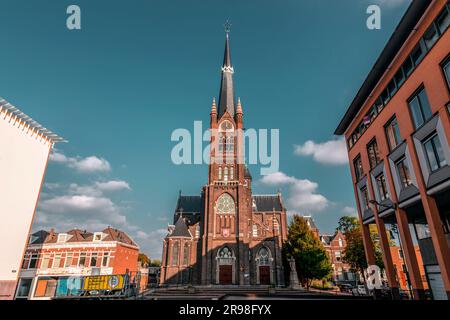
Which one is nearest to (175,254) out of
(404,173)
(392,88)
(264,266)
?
(264,266)

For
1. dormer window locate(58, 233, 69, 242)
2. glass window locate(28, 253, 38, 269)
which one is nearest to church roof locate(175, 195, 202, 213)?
dormer window locate(58, 233, 69, 242)

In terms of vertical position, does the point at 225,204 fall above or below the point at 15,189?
above

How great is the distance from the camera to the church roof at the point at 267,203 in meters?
61.7

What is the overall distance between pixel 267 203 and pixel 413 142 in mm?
48516

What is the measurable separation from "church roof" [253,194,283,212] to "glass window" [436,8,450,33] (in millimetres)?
50593

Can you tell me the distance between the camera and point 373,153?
2222 cm

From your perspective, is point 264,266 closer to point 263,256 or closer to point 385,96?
point 263,256

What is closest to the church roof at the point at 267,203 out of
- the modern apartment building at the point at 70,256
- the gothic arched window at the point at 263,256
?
the gothic arched window at the point at 263,256

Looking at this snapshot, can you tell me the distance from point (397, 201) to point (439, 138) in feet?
19.2

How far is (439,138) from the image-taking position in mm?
13836

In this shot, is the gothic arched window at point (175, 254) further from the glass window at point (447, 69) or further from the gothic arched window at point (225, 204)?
the glass window at point (447, 69)

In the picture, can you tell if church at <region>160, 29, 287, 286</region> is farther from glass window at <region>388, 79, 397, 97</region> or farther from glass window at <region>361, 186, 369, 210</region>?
glass window at <region>388, 79, 397, 97</region>

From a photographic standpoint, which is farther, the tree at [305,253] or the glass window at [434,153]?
the tree at [305,253]
